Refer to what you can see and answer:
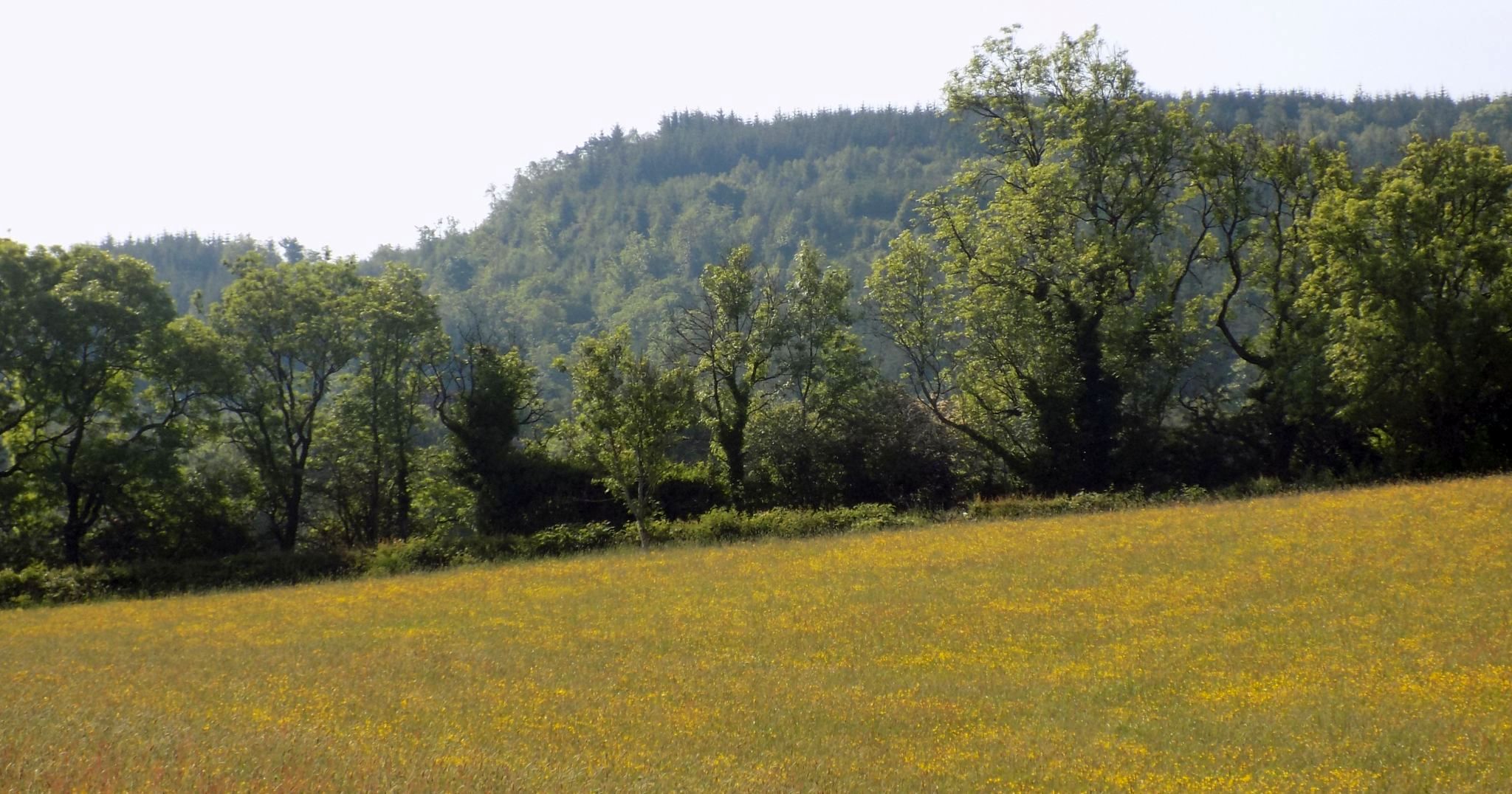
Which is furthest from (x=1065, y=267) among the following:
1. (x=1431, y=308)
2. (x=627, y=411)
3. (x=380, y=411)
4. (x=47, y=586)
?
(x=47, y=586)

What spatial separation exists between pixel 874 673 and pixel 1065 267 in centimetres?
3093

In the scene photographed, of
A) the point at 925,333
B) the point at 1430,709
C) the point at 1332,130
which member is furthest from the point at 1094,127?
the point at 1332,130

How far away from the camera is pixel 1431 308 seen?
121 ft

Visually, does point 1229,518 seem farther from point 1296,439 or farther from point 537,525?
point 537,525

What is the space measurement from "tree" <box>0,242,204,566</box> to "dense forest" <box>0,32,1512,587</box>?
0.36 ft

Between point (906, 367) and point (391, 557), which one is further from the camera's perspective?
point (906, 367)

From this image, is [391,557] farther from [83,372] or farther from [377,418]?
[83,372]

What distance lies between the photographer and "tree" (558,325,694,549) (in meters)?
36.9

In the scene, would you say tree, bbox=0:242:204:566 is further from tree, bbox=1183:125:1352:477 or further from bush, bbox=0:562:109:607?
tree, bbox=1183:125:1352:477

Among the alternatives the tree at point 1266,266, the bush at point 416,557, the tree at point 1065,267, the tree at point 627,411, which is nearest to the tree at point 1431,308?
the tree at point 1266,266

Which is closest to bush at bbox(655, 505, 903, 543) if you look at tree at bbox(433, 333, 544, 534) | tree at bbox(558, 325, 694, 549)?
tree at bbox(558, 325, 694, 549)

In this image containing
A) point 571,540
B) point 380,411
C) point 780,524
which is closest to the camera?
point 780,524

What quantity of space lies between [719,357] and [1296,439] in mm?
22809

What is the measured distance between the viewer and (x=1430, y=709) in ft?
40.1
